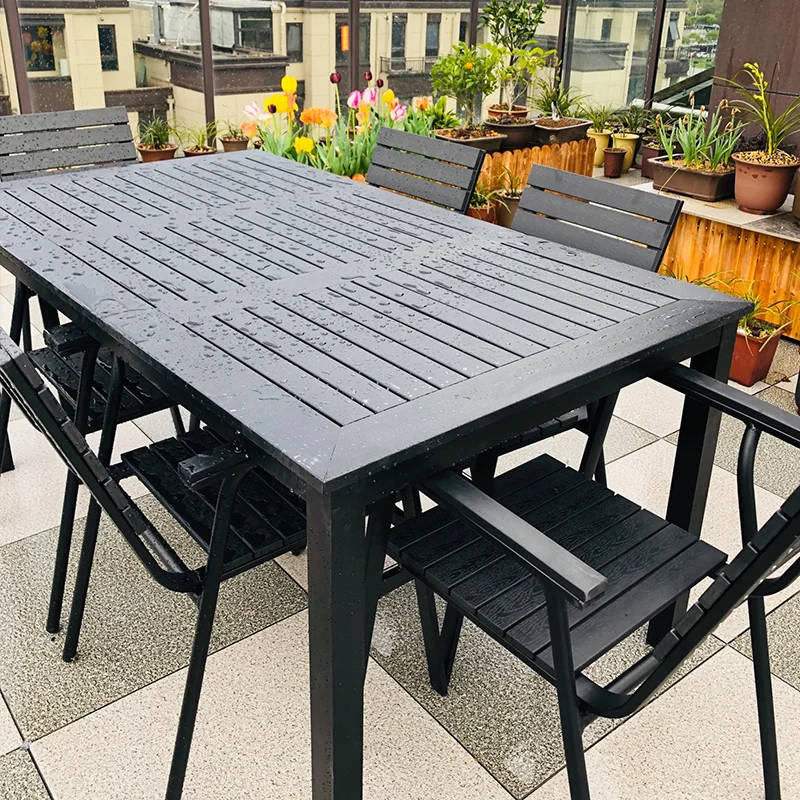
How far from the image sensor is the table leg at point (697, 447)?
6.06 ft

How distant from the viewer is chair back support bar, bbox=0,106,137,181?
127 inches

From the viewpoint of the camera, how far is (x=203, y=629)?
5.12 feet

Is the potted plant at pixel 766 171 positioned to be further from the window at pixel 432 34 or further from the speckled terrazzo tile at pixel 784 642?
the window at pixel 432 34

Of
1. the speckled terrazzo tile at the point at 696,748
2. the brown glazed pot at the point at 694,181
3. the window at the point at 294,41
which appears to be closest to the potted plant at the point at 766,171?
the brown glazed pot at the point at 694,181

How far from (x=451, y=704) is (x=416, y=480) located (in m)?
0.83

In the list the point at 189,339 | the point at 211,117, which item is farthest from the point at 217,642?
the point at 211,117

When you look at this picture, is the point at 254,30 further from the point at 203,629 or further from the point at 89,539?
the point at 203,629

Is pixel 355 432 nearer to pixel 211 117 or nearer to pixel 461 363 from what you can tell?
pixel 461 363

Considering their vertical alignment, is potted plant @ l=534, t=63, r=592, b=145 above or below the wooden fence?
above

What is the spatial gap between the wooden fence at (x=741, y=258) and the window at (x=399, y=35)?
3279mm

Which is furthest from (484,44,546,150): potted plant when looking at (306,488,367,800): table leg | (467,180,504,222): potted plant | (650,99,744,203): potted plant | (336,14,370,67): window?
(306,488,367,800): table leg

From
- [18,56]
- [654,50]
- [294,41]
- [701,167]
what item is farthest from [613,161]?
[18,56]

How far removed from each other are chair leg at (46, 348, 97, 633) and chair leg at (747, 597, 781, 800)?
151cm

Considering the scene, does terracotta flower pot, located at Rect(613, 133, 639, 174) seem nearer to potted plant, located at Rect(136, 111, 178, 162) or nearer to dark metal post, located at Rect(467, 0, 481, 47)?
dark metal post, located at Rect(467, 0, 481, 47)
